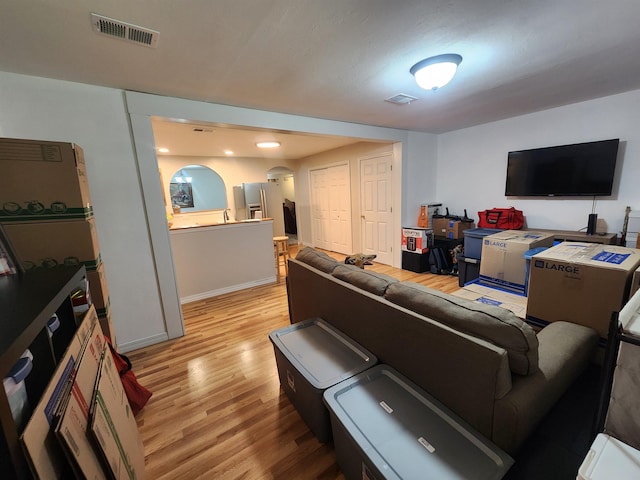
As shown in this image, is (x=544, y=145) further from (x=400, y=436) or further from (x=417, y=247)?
(x=400, y=436)

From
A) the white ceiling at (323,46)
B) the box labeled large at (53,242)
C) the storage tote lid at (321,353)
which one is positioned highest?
the white ceiling at (323,46)

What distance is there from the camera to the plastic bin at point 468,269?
137 inches

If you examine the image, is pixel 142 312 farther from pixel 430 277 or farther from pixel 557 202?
pixel 557 202

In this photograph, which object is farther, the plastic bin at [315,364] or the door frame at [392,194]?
the door frame at [392,194]

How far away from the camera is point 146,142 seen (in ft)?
7.69

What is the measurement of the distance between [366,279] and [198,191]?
5.68m

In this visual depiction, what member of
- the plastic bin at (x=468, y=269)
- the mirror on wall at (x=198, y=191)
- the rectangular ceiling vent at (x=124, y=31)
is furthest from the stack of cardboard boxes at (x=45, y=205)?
the mirror on wall at (x=198, y=191)

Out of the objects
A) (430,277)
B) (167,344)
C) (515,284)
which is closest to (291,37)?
(515,284)

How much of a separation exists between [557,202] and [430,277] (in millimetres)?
1955

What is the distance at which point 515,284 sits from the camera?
2.34m

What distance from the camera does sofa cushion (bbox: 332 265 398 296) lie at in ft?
5.03

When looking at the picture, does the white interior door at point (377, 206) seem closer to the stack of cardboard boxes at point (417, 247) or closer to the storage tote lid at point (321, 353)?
the stack of cardboard boxes at point (417, 247)

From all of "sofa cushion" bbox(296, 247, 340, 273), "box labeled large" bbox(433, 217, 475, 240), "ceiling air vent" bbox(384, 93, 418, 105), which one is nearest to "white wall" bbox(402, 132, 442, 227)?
"box labeled large" bbox(433, 217, 475, 240)

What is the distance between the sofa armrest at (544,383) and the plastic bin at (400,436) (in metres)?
0.10
